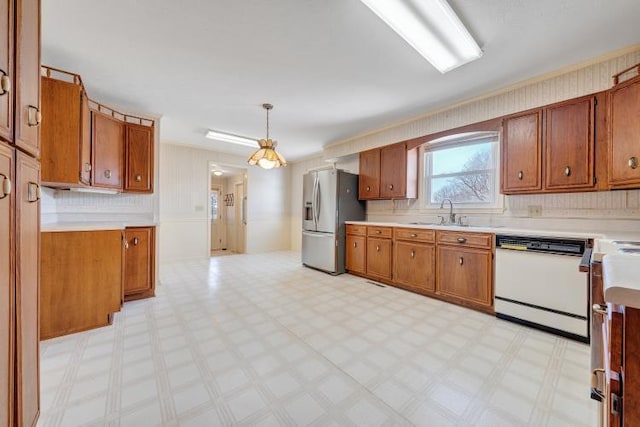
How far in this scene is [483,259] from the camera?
2701 mm

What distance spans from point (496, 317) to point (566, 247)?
913 mm

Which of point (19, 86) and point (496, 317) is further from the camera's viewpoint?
point (496, 317)

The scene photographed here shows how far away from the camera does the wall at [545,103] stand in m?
2.28

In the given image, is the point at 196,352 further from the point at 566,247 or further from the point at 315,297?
the point at 566,247

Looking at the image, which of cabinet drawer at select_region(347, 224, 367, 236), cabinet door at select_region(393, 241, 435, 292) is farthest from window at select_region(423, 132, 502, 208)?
cabinet drawer at select_region(347, 224, 367, 236)

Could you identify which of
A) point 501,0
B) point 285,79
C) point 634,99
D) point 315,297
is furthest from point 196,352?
point 634,99

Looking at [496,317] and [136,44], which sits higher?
[136,44]

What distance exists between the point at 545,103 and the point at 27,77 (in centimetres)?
384

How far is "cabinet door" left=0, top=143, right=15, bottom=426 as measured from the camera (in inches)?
34.2

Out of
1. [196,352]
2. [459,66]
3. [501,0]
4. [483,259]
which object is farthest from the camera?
[483,259]

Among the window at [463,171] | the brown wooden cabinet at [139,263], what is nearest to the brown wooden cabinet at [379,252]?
the window at [463,171]

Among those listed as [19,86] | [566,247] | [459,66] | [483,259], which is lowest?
[483,259]

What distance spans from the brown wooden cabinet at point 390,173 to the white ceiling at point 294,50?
0.63 meters

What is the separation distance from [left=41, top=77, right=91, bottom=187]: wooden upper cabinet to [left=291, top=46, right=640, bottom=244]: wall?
385cm
